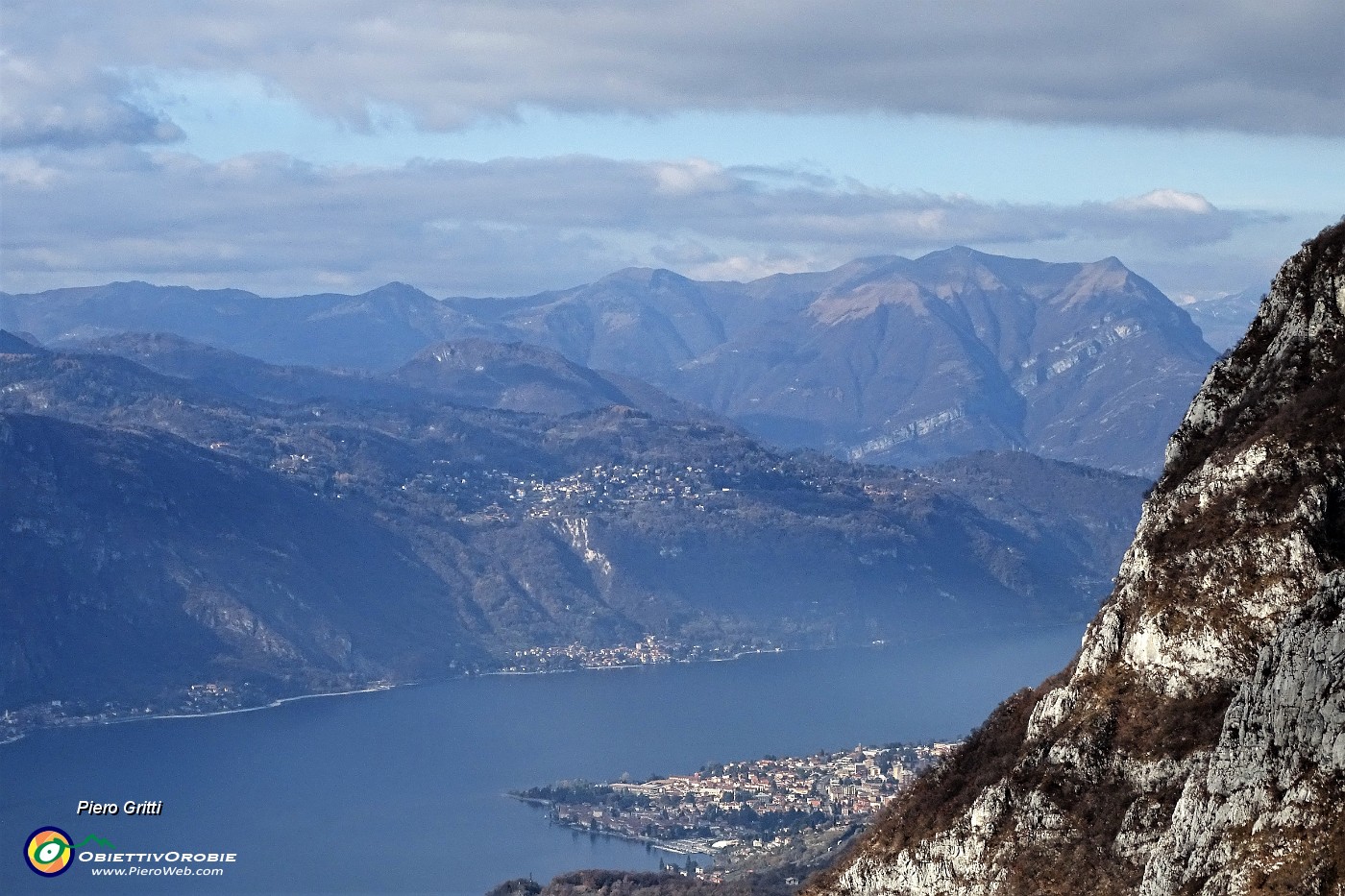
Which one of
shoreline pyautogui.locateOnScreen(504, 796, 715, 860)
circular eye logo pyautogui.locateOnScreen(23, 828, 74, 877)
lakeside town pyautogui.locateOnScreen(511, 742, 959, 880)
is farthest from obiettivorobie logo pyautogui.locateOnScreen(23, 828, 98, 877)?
lakeside town pyautogui.locateOnScreen(511, 742, 959, 880)

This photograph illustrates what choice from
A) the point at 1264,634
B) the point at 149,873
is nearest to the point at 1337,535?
the point at 1264,634

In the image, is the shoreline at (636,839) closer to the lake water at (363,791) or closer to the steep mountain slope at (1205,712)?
the lake water at (363,791)

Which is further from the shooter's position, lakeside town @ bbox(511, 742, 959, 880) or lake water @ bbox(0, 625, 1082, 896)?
lake water @ bbox(0, 625, 1082, 896)

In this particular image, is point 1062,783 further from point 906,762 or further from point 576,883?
point 906,762

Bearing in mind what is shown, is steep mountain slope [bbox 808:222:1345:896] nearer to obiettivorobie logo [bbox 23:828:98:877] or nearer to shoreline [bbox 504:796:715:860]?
A: obiettivorobie logo [bbox 23:828:98:877]

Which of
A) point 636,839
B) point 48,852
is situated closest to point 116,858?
point 48,852

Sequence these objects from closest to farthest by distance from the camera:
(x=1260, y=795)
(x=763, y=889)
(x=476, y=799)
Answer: (x=1260, y=795)
(x=763, y=889)
(x=476, y=799)

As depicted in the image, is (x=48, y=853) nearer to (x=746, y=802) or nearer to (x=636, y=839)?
(x=636, y=839)
